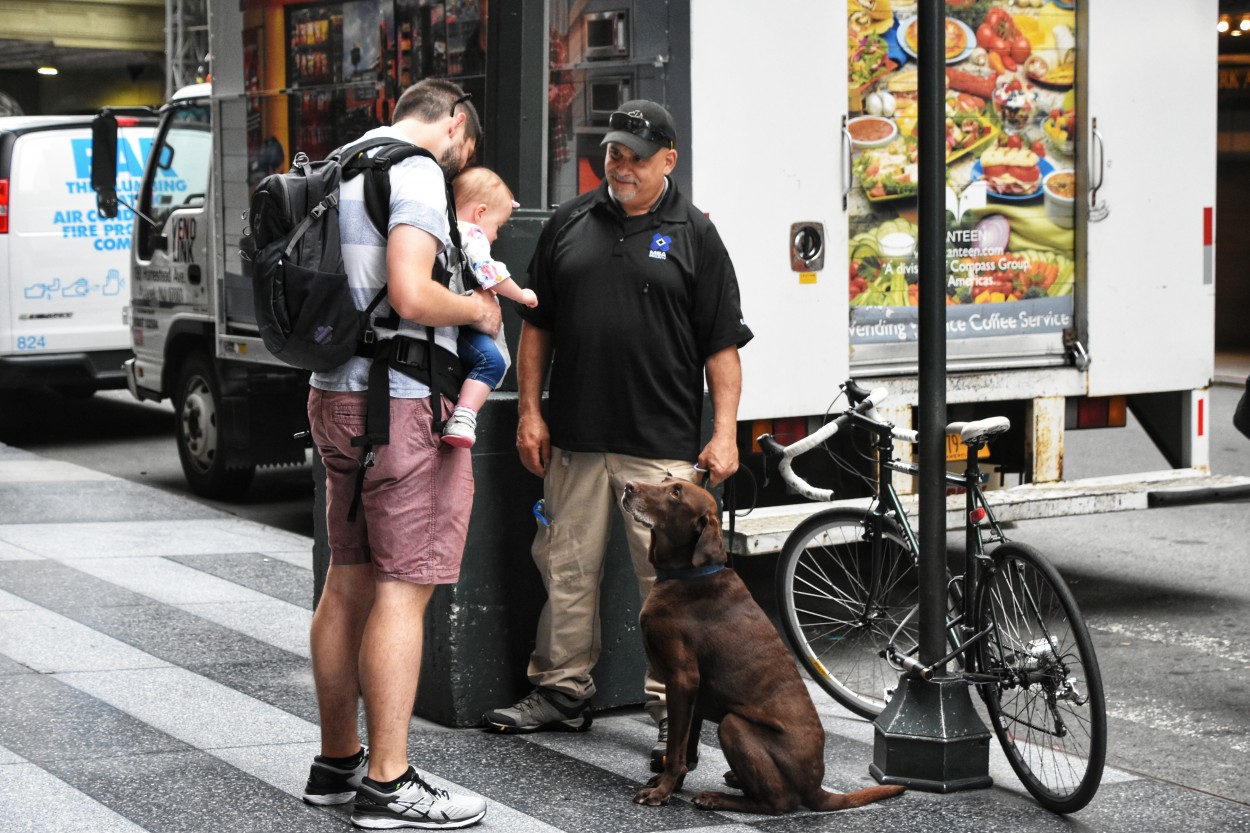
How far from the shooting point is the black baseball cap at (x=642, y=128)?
516 cm

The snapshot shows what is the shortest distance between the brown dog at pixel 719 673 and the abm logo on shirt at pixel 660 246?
75 cm

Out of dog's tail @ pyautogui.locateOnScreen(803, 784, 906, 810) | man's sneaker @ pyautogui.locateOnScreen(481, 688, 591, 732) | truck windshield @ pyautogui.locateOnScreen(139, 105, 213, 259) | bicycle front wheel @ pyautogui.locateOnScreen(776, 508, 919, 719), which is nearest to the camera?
dog's tail @ pyautogui.locateOnScreen(803, 784, 906, 810)

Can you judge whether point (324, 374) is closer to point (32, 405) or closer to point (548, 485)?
point (548, 485)

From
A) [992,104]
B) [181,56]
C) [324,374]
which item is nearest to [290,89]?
[992,104]

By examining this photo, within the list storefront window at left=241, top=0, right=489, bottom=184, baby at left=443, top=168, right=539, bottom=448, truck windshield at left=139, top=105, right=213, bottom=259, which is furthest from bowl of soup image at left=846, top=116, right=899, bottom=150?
truck windshield at left=139, top=105, right=213, bottom=259

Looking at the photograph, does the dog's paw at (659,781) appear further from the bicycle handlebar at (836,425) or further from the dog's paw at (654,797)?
the bicycle handlebar at (836,425)

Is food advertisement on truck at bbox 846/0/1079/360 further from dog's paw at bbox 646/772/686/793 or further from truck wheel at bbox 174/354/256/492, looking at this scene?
truck wheel at bbox 174/354/256/492

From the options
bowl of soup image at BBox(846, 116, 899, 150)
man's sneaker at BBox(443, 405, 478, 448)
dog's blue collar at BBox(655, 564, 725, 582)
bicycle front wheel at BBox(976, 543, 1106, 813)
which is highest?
bowl of soup image at BBox(846, 116, 899, 150)

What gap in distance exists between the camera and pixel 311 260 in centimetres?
433

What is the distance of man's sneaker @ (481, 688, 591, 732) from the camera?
5422 millimetres

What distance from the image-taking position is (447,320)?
440 centimetres

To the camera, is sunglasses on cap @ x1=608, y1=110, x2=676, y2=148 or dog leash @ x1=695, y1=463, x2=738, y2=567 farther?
dog leash @ x1=695, y1=463, x2=738, y2=567

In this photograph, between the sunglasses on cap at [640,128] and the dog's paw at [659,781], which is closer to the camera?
the dog's paw at [659,781]

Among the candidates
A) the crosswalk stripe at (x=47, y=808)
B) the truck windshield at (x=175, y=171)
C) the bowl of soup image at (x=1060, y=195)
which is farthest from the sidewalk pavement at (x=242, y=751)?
the truck windshield at (x=175, y=171)
